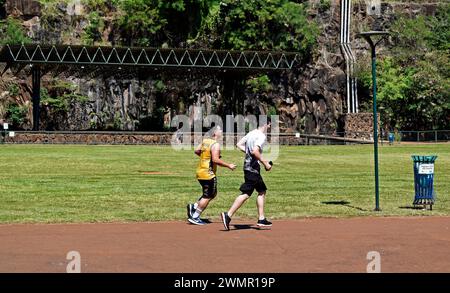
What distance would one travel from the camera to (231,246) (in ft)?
44.0

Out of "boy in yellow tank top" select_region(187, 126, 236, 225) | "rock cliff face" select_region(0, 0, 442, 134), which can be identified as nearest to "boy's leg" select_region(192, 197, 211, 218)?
"boy in yellow tank top" select_region(187, 126, 236, 225)

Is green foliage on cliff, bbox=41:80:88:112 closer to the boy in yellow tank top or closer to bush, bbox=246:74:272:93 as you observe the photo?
bush, bbox=246:74:272:93

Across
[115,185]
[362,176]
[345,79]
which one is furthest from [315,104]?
[115,185]

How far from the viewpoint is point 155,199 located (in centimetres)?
2156

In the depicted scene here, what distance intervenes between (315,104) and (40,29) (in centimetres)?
3014

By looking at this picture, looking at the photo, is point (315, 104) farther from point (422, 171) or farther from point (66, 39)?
point (422, 171)

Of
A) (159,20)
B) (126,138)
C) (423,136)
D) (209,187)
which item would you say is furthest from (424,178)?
(159,20)

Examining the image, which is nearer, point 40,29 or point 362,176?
point 362,176

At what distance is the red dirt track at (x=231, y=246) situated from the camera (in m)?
11.5

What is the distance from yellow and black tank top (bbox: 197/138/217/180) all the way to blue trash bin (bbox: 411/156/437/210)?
18.7 ft

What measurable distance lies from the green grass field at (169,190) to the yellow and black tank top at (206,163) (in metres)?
2.07

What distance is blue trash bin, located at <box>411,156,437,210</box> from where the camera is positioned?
18953 millimetres

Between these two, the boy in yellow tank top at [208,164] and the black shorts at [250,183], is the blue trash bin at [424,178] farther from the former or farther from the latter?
the boy in yellow tank top at [208,164]

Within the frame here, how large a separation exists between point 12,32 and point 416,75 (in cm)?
4190
